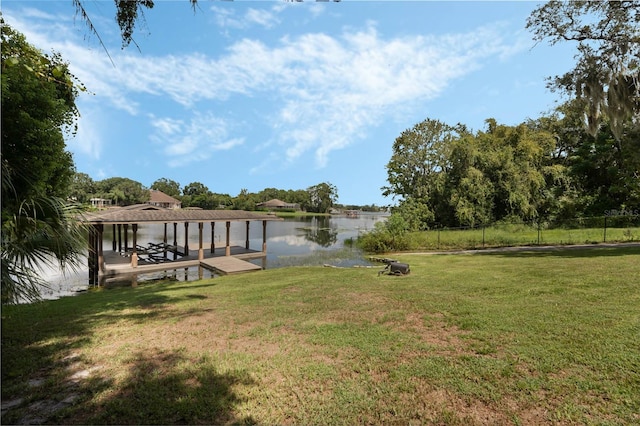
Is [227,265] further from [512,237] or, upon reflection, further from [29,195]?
[512,237]

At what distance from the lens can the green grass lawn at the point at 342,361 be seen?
2.98 meters

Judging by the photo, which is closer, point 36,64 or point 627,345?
point 627,345

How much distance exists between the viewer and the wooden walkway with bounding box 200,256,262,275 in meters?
16.2

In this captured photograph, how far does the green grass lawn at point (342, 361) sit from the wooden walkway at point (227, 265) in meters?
9.30

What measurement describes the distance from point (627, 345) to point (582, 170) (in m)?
30.2

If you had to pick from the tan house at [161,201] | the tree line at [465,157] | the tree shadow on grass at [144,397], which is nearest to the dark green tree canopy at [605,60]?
the tree line at [465,157]

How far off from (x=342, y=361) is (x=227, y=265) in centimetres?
1441

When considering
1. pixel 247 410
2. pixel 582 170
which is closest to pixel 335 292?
pixel 247 410

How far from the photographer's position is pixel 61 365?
13.3 feet

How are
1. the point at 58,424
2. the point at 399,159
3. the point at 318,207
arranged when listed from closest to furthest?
the point at 58,424 → the point at 399,159 → the point at 318,207

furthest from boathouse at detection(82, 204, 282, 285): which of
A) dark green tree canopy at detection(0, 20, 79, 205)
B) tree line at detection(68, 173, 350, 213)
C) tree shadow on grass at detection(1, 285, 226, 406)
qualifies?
tree line at detection(68, 173, 350, 213)

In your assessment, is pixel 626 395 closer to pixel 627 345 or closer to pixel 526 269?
pixel 627 345

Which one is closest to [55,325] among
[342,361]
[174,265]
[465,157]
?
[342,361]

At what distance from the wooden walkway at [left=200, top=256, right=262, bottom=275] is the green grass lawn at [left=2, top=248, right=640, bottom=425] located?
9300 millimetres
